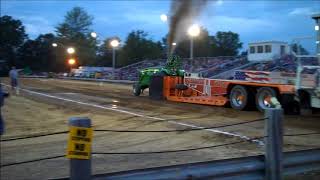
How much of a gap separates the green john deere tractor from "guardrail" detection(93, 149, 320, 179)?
18.5 metres

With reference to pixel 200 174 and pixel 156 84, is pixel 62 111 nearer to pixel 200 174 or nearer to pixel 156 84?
pixel 156 84

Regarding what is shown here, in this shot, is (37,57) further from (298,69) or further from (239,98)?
(298,69)

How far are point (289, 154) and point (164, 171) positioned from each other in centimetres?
182

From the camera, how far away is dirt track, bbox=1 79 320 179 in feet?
31.6

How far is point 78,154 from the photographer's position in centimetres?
456

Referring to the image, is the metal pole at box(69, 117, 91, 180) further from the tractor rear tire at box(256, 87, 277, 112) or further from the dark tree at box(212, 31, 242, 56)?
the dark tree at box(212, 31, 242, 56)

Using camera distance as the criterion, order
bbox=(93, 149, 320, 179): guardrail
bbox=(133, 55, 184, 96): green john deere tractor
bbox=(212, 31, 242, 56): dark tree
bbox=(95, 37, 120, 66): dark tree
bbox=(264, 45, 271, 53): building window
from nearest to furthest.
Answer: bbox=(93, 149, 320, 179): guardrail, bbox=(133, 55, 184, 96): green john deere tractor, bbox=(264, 45, 271, 53): building window, bbox=(212, 31, 242, 56): dark tree, bbox=(95, 37, 120, 66): dark tree

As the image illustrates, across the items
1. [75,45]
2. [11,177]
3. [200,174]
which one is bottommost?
[11,177]

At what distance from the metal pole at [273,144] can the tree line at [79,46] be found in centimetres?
8746

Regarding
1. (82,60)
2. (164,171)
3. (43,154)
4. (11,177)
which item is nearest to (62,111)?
(43,154)

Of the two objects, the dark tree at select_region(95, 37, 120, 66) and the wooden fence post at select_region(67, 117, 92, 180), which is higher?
the dark tree at select_region(95, 37, 120, 66)

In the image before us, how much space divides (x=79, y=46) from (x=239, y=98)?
384 ft

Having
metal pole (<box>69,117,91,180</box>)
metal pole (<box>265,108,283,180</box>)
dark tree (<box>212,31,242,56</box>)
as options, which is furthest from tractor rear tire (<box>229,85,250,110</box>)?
dark tree (<box>212,31,242,56</box>)

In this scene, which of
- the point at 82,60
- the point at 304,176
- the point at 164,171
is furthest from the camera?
the point at 82,60
